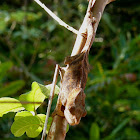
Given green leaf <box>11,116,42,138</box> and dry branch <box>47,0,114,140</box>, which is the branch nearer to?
dry branch <box>47,0,114,140</box>

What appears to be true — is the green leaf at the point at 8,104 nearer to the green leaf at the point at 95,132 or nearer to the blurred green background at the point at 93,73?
the blurred green background at the point at 93,73

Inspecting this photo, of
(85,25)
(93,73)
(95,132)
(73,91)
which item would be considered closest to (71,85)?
(73,91)

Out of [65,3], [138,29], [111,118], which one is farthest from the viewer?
[138,29]

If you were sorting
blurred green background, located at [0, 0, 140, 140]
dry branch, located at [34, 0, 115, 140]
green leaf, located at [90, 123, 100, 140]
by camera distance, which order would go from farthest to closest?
1. blurred green background, located at [0, 0, 140, 140]
2. green leaf, located at [90, 123, 100, 140]
3. dry branch, located at [34, 0, 115, 140]

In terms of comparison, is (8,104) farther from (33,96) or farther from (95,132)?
(95,132)

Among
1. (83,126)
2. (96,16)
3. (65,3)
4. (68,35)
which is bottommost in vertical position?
(96,16)

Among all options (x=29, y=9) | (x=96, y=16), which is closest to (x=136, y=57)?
(x=29, y=9)

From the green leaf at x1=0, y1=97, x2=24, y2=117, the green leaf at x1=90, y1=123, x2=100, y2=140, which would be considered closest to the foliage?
the green leaf at x1=0, y1=97, x2=24, y2=117

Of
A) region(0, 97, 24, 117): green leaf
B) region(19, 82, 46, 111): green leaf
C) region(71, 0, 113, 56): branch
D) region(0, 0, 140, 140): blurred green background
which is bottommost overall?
region(0, 97, 24, 117): green leaf

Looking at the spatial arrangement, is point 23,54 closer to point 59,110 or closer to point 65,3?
point 65,3

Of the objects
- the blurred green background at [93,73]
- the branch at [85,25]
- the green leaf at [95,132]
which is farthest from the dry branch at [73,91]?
the green leaf at [95,132]

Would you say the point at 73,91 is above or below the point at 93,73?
below
